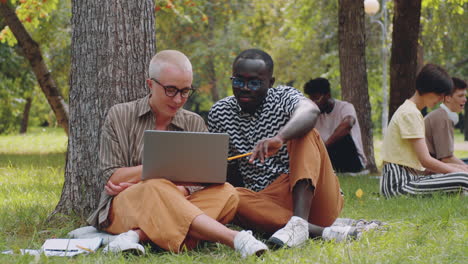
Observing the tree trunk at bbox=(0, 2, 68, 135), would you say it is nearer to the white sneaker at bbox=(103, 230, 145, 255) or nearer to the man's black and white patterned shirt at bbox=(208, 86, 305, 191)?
the man's black and white patterned shirt at bbox=(208, 86, 305, 191)

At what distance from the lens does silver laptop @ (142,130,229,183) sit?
4195mm

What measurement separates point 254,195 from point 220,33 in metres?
32.5

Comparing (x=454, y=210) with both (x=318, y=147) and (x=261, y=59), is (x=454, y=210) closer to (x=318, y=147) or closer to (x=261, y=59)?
(x=318, y=147)

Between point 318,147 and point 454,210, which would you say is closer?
point 318,147

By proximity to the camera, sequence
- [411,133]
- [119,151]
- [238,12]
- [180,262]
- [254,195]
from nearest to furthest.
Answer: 1. [180,262]
2. [119,151]
3. [254,195]
4. [411,133]
5. [238,12]

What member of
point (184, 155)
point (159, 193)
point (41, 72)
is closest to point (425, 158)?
point (184, 155)

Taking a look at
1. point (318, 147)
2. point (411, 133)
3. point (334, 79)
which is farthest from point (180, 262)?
point (334, 79)

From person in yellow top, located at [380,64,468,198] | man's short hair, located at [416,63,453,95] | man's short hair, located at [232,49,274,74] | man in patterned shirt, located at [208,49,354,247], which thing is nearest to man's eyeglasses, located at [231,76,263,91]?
man in patterned shirt, located at [208,49,354,247]

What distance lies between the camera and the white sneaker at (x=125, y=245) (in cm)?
412

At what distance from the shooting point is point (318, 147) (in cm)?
468

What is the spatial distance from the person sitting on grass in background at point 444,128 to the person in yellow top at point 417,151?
0.47m

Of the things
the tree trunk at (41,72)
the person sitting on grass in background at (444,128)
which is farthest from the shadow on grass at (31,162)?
the person sitting on grass in background at (444,128)

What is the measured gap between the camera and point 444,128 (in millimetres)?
7715

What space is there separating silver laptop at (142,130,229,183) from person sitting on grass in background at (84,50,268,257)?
3.6 inches
